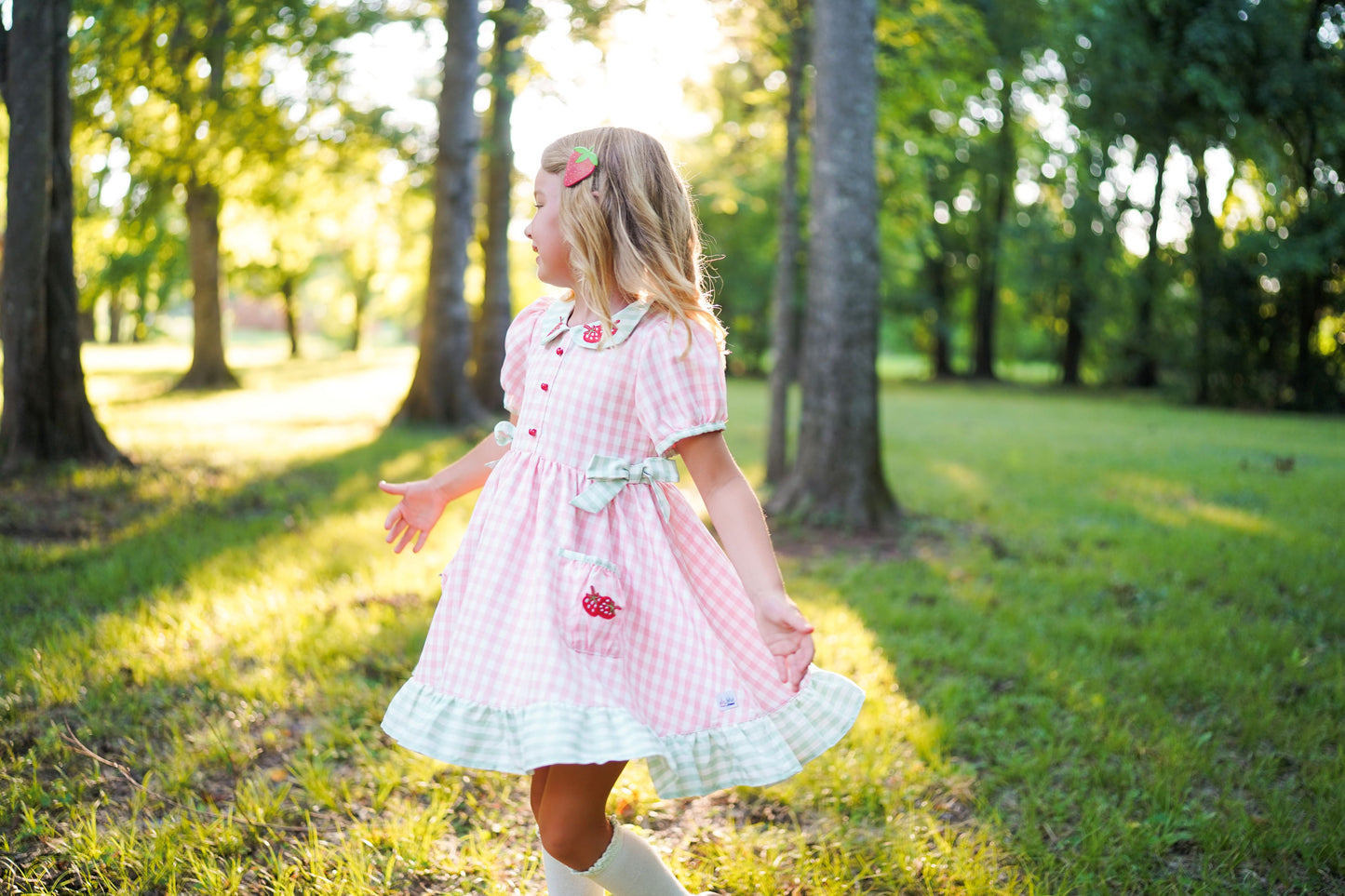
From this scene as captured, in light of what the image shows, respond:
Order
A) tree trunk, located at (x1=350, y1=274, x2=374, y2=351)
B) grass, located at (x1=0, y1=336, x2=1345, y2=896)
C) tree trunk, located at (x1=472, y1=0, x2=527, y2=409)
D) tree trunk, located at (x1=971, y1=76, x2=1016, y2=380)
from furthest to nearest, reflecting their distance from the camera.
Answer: tree trunk, located at (x1=350, y1=274, x2=374, y2=351) → tree trunk, located at (x1=971, y1=76, x2=1016, y2=380) → tree trunk, located at (x1=472, y1=0, x2=527, y2=409) → grass, located at (x1=0, y1=336, x2=1345, y2=896)

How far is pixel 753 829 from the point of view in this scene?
3029mm

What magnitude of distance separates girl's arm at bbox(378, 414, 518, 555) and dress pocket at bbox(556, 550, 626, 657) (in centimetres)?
51

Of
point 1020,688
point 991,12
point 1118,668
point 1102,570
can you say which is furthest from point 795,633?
point 991,12

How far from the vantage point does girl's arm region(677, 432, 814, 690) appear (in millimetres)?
1941

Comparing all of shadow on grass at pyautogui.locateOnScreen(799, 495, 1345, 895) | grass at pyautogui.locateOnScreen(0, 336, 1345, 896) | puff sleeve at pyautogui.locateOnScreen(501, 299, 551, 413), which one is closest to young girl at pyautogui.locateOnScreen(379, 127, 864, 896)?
puff sleeve at pyautogui.locateOnScreen(501, 299, 551, 413)

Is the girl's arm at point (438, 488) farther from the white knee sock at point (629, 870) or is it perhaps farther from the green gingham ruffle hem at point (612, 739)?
the white knee sock at point (629, 870)

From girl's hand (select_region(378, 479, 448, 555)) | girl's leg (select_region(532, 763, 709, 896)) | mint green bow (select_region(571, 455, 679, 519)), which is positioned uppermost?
mint green bow (select_region(571, 455, 679, 519))

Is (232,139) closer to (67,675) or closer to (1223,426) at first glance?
(67,675)

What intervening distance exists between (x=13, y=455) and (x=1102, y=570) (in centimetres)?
780

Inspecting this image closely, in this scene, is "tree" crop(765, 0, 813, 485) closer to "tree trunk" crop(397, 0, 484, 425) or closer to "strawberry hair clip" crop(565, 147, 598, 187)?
"tree trunk" crop(397, 0, 484, 425)

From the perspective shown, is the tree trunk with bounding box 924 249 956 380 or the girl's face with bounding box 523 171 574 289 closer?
the girl's face with bounding box 523 171 574 289

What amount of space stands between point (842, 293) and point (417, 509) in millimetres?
4950

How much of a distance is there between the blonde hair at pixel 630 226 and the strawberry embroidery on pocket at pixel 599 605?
1.96ft

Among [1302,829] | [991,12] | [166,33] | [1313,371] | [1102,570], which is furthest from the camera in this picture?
[991,12]
